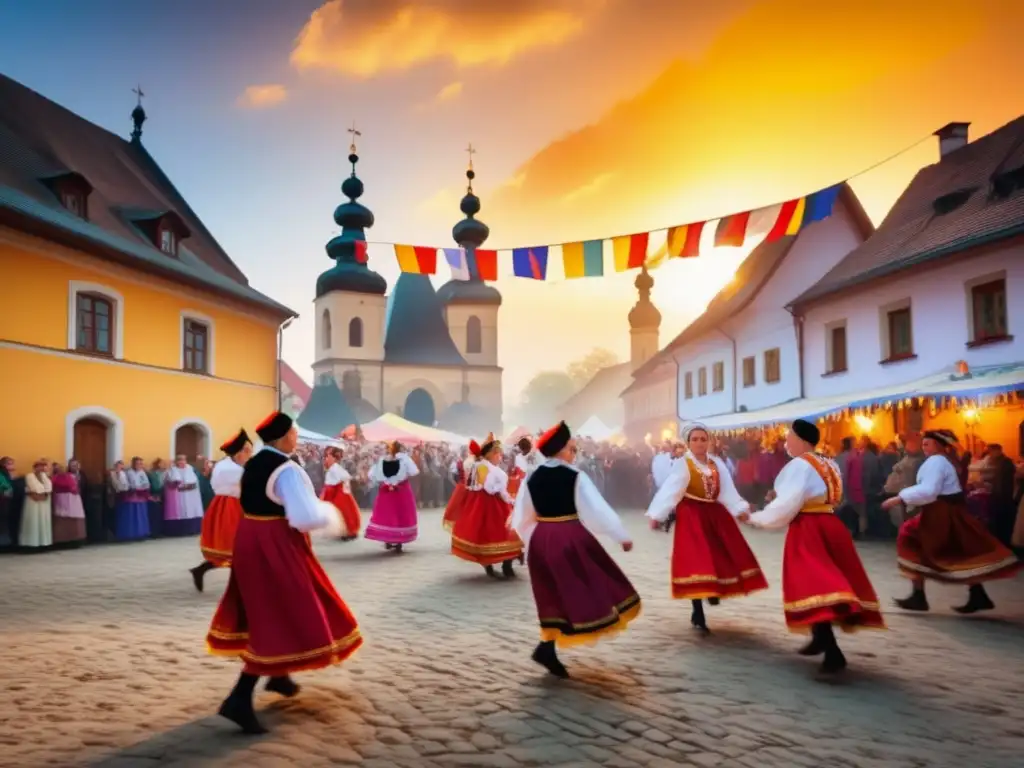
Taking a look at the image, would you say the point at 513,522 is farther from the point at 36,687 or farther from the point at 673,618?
the point at 36,687

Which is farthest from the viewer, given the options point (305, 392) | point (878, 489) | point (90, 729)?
point (305, 392)

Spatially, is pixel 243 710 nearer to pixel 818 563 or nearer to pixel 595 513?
pixel 595 513

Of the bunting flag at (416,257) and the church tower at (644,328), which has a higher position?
the church tower at (644,328)

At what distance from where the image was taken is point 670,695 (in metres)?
5.41

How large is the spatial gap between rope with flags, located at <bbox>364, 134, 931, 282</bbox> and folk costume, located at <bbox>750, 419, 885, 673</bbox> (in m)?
9.66

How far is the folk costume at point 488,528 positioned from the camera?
10.8 meters

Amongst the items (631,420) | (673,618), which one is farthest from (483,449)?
(631,420)

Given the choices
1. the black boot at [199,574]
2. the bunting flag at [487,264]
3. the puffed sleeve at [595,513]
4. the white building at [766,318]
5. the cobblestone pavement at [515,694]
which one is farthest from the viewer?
the white building at [766,318]

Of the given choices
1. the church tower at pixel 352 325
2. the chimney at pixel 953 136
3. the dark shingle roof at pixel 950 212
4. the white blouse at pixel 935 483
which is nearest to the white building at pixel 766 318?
the dark shingle roof at pixel 950 212

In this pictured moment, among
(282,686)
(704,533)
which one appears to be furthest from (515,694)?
(704,533)

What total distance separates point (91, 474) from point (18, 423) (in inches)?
90.5

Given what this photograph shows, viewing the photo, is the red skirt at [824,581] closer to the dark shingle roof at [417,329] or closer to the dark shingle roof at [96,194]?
the dark shingle roof at [96,194]

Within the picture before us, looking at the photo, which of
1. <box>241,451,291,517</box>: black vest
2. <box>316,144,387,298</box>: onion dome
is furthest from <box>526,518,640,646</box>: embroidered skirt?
<box>316,144,387,298</box>: onion dome

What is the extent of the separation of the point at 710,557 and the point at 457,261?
1106cm
